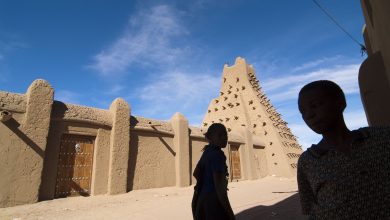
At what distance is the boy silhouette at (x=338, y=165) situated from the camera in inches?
46.9

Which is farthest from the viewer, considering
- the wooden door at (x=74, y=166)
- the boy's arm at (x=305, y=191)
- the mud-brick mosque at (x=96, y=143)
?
the wooden door at (x=74, y=166)

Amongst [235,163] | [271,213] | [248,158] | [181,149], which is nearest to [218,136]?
[271,213]

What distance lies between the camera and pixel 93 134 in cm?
1008

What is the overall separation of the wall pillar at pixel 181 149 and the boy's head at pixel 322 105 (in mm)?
12183

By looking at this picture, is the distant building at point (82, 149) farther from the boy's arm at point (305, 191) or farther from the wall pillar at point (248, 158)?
the boy's arm at point (305, 191)

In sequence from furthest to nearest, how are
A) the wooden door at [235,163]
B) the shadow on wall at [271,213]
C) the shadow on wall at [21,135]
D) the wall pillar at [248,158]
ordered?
the wall pillar at [248,158], the wooden door at [235,163], the shadow on wall at [21,135], the shadow on wall at [271,213]

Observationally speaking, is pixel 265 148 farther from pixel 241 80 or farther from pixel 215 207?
pixel 215 207

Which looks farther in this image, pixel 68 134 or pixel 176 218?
pixel 68 134

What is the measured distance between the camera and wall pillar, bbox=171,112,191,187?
13172 mm

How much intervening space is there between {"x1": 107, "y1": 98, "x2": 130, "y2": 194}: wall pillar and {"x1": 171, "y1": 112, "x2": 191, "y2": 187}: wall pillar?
10.3 feet

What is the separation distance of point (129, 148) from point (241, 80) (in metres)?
19.5

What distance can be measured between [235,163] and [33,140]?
12.8m

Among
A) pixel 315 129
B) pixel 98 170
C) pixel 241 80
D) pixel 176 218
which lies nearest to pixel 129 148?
pixel 98 170

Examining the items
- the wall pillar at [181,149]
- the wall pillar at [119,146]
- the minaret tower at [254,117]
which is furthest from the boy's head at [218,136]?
the minaret tower at [254,117]
